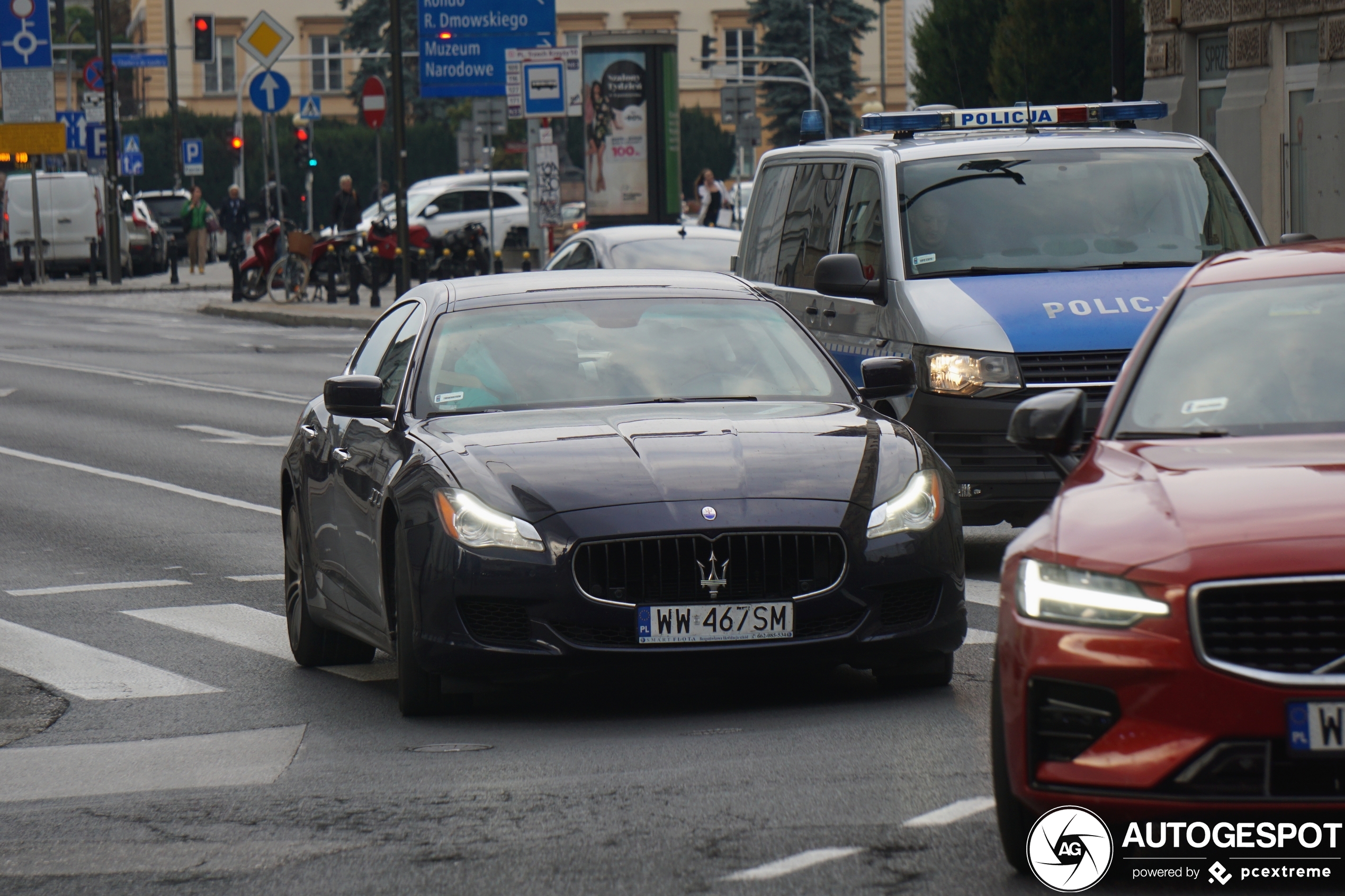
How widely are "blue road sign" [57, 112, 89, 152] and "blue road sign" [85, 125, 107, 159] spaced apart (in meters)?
2.86

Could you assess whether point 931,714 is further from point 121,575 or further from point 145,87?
point 145,87

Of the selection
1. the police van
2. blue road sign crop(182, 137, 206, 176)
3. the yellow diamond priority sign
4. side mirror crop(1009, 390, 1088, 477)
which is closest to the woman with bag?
the yellow diamond priority sign

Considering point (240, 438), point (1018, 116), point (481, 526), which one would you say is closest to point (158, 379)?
point (240, 438)

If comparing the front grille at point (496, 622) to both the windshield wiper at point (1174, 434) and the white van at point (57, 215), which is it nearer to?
the windshield wiper at point (1174, 434)

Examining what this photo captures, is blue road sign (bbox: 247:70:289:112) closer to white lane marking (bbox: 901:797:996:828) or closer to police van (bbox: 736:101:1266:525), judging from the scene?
police van (bbox: 736:101:1266:525)

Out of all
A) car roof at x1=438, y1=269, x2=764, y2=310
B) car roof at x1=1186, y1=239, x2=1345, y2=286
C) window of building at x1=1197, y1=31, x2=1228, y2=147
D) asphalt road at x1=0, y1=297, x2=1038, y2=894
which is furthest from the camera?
window of building at x1=1197, y1=31, x2=1228, y2=147

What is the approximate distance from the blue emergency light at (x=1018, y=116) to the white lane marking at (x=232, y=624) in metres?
4.35

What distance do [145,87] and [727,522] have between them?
104 meters

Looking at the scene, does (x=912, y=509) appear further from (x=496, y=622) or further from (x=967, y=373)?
(x=967, y=373)

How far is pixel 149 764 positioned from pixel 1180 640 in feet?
12.0

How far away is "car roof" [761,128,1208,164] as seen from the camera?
12227 mm

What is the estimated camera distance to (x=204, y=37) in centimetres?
5991

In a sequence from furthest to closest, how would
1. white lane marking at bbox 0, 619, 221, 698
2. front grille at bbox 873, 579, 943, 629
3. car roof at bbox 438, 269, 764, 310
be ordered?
car roof at bbox 438, 269, 764, 310 < white lane marking at bbox 0, 619, 221, 698 < front grille at bbox 873, 579, 943, 629

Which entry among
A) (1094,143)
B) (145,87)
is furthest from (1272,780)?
(145,87)
